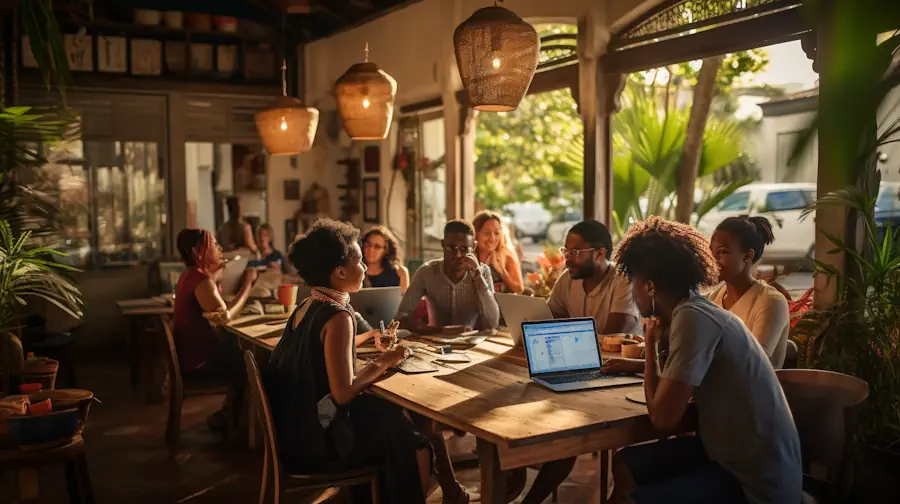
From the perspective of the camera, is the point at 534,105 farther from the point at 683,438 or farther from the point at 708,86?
the point at 683,438

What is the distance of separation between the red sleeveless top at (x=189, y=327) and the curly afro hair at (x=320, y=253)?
5.63ft

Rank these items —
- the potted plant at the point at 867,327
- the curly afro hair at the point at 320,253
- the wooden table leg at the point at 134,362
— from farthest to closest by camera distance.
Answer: the wooden table leg at the point at 134,362 → the potted plant at the point at 867,327 → the curly afro hair at the point at 320,253

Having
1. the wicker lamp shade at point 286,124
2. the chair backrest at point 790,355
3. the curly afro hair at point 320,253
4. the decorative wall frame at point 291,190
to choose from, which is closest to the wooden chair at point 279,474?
the curly afro hair at point 320,253

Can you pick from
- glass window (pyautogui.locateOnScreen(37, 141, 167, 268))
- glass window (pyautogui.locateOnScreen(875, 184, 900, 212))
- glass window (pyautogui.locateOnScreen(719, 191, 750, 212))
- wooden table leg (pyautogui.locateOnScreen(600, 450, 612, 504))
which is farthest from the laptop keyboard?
glass window (pyautogui.locateOnScreen(719, 191, 750, 212))

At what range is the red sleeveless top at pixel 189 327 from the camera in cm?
471

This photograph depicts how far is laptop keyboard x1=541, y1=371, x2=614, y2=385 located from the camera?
118 inches

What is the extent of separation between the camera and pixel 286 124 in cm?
489

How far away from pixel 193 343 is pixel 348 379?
2.09 meters

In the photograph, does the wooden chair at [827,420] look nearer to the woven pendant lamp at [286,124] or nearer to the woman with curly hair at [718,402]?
the woman with curly hair at [718,402]

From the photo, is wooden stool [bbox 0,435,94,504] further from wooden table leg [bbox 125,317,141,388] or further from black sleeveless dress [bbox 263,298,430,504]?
wooden table leg [bbox 125,317,141,388]

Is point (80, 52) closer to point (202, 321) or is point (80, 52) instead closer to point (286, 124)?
point (286, 124)

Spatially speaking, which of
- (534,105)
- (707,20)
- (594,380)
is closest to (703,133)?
(707,20)

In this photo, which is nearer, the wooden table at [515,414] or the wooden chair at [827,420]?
the wooden table at [515,414]

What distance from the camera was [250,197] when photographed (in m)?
9.22
